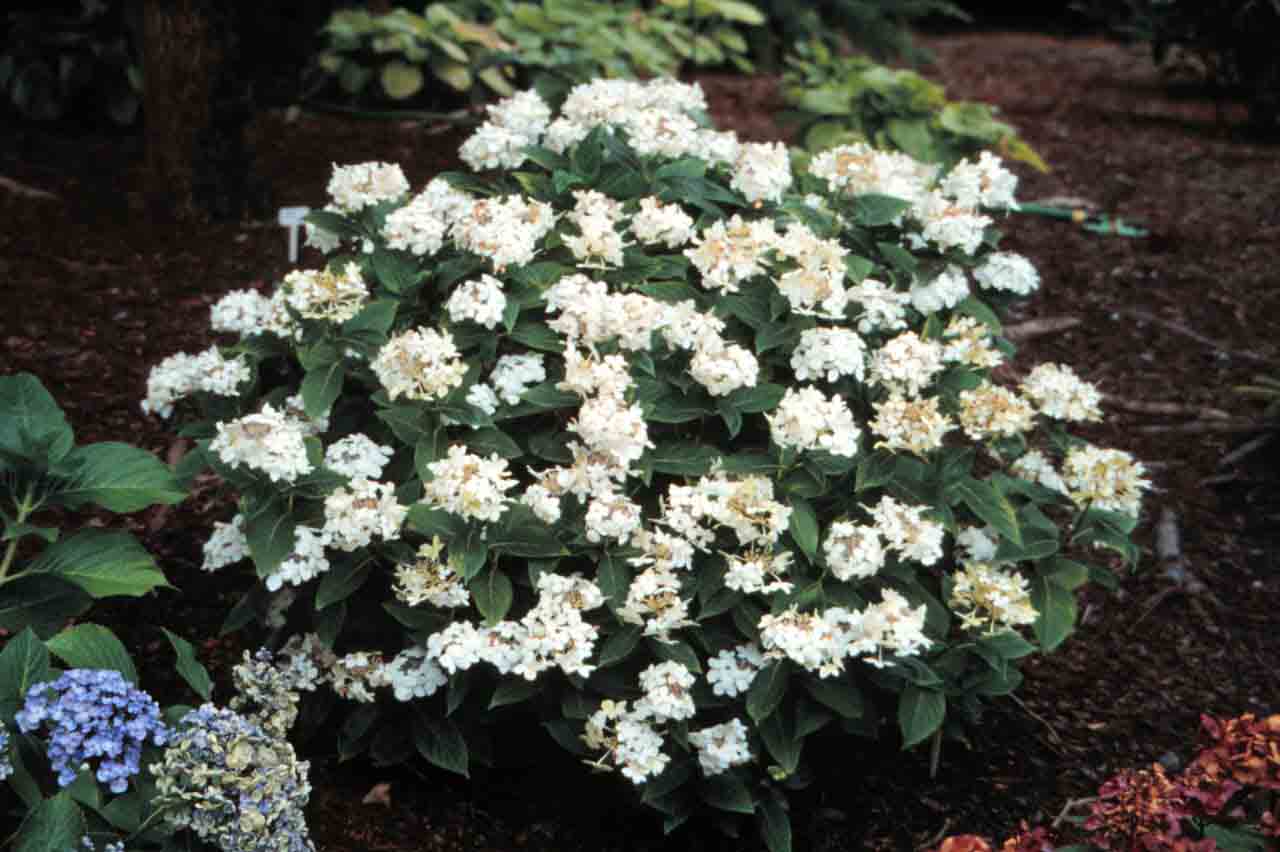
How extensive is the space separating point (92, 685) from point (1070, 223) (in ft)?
16.6

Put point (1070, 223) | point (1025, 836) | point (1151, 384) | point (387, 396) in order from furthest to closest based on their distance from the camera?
point (1070, 223) < point (1151, 384) < point (387, 396) < point (1025, 836)

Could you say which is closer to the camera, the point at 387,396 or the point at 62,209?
the point at 387,396

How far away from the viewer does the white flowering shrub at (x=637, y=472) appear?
2.51 m

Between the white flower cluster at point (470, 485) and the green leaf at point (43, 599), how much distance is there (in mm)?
635

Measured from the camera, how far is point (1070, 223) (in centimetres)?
613

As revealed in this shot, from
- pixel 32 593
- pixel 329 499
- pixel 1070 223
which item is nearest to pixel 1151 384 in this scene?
pixel 1070 223

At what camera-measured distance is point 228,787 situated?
82.2 inches

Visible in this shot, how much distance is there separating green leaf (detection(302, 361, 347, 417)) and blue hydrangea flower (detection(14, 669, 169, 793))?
0.71 metres

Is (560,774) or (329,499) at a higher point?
(329,499)

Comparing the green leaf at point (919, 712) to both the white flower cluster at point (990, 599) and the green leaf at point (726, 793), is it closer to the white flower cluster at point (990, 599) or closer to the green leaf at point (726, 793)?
the white flower cluster at point (990, 599)

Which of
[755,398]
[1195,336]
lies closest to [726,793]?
[755,398]

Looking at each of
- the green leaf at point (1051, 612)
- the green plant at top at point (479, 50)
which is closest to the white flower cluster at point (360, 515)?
the green leaf at point (1051, 612)

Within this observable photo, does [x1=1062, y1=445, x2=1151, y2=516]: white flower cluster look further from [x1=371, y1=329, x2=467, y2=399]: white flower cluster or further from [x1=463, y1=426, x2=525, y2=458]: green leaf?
[x1=371, y1=329, x2=467, y2=399]: white flower cluster

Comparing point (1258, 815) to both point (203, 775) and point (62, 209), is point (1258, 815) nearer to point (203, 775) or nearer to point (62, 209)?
point (203, 775)
